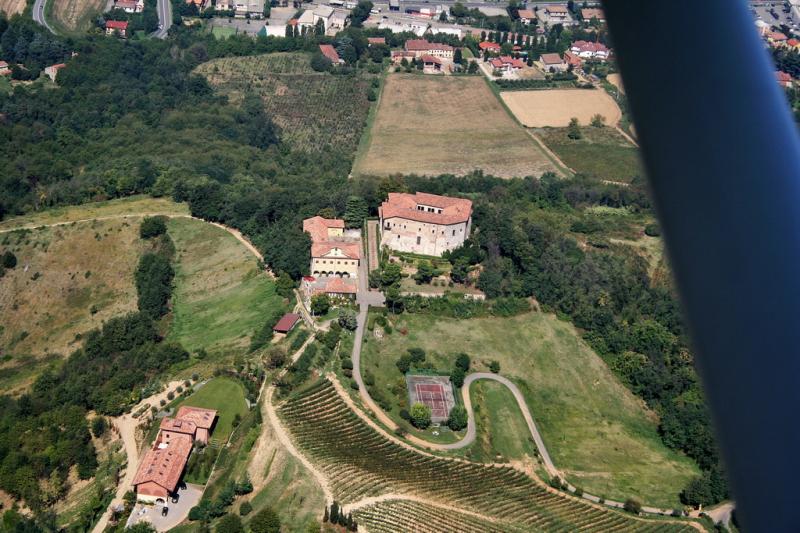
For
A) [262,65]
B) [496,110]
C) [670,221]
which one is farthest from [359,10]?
[670,221]

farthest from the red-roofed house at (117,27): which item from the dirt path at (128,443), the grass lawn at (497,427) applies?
the grass lawn at (497,427)

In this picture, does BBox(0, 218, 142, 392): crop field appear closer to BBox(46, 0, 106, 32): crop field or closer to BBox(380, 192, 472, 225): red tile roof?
BBox(380, 192, 472, 225): red tile roof

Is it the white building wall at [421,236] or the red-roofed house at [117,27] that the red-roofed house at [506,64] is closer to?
the red-roofed house at [117,27]

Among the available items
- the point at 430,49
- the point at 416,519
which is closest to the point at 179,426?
the point at 416,519

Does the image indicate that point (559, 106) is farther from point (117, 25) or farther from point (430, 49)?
point (117, 25)

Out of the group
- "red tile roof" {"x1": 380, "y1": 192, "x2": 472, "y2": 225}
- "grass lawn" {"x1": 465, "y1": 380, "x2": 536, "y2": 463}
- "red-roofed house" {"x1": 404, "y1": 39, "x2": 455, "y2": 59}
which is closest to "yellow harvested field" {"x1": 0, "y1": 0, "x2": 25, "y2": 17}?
"red-roofed house" {"x1": 404, "y1": 39, "x2": 455, "y2": 59}

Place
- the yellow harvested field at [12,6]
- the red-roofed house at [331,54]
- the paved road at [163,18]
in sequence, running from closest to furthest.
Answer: the red-roofed house at [331,54] < the paved road at [163,18] < the yellow harvested field at [12,6]
